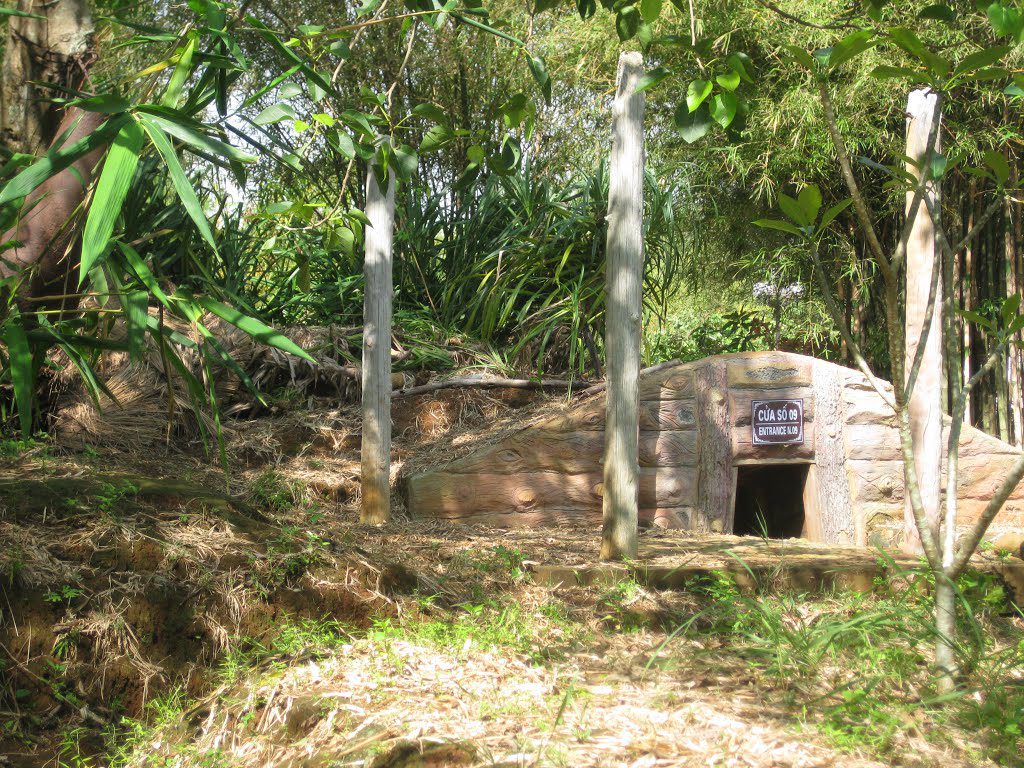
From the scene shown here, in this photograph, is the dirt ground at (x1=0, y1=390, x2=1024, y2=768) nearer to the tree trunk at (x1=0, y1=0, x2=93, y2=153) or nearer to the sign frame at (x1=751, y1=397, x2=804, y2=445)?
the tree trunk at (x1=0, y1=0, x2=93, y2=153)

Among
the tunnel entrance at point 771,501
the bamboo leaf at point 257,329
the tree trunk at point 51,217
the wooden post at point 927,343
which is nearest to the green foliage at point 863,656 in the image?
the wooden post at point 927,343

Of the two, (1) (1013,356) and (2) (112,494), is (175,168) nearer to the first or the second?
(2) (112,494)

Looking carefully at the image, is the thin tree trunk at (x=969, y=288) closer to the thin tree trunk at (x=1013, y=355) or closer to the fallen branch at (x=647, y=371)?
the thin tree trunk at (x=1013, y=355)

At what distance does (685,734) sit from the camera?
2.11 meters

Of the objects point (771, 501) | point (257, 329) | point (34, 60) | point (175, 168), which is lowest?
point (771, 501)

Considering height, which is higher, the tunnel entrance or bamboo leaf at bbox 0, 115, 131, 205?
bamboo leaf at bbox 0, 115, 131, 205

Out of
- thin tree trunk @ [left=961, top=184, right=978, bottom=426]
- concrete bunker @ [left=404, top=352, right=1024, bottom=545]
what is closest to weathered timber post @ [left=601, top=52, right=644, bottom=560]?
concrete bunker @ [left=404, top=352, right=1024, bottom=545]

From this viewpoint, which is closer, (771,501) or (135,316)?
(135,316)

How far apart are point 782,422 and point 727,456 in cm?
38

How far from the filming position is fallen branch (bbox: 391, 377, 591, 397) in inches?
214

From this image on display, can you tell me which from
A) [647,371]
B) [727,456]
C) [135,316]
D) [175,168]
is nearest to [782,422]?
[727,456]

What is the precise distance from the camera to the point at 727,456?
5.03m

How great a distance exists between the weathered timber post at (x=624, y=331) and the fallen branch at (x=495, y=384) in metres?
1.84

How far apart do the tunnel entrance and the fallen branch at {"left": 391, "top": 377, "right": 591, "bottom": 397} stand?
1421mm
